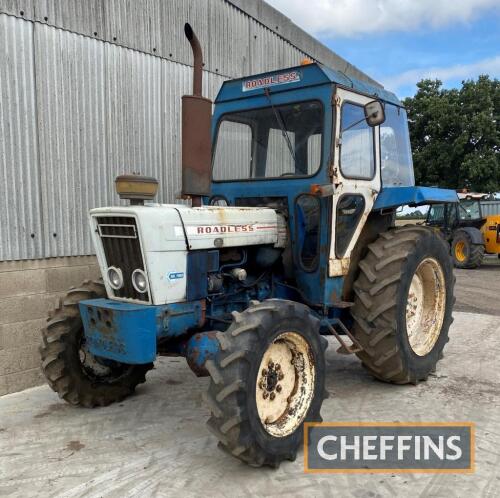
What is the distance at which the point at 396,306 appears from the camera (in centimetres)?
402

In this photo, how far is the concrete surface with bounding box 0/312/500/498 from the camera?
2.90 metres

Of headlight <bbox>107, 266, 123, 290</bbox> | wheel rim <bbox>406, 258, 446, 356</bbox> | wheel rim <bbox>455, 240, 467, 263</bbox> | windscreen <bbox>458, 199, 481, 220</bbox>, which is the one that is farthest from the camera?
windscreen <bbox>458, 199, 481, 220</bbox>

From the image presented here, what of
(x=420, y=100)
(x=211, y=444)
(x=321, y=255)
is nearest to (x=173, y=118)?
(x=321, y=255)

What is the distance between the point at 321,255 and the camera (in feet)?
13.2

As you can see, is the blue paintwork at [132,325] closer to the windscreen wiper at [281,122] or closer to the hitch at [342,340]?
the hitch at [342,340]

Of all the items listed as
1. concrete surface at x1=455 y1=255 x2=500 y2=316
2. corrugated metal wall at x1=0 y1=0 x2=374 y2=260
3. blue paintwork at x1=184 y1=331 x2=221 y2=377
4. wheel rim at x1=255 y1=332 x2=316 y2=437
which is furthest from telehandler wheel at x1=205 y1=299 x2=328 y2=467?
concrete surface at x1=455 y1=255 x2=500 y2=316

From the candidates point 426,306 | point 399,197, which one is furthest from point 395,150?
point 426,306

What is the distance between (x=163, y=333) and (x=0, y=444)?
1377 millimetres

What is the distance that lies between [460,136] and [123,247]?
829 inches

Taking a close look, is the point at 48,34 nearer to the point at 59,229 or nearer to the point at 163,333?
the point at 59,229

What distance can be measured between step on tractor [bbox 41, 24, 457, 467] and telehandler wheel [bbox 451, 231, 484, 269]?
1017 cm

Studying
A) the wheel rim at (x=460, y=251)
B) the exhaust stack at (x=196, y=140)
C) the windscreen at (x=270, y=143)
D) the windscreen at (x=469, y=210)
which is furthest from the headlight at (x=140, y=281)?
the windscreen at (x=469, y=210)

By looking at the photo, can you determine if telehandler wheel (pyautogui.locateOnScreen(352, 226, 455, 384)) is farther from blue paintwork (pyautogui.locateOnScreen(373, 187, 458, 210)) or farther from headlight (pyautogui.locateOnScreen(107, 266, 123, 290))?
headlight (pyautogui.locateOnScreen(107, 266, 123, 290))

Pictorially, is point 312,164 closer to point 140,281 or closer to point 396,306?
point 396,306
